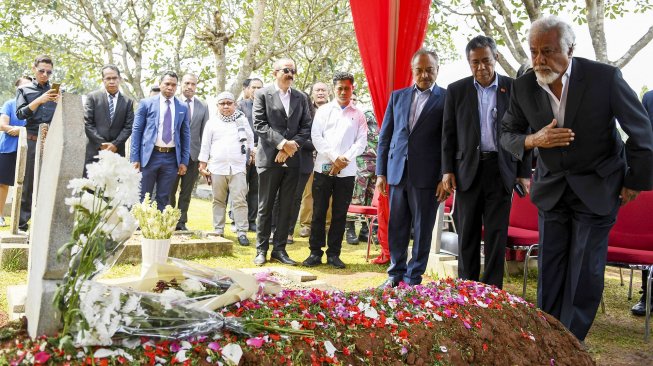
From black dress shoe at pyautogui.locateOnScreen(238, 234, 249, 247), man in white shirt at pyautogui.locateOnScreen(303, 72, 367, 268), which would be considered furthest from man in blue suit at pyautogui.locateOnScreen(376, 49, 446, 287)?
black dress shoe at pyautogui.locateOnScreen(238, 234, 249, 247)

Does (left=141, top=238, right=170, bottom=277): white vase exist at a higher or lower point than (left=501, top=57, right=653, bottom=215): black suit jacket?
lower

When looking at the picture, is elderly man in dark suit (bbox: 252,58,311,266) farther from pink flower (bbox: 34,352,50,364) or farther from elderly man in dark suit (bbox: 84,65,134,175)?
pink flower (bbox: 34,352,50,364)

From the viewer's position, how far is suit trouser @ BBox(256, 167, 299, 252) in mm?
6195

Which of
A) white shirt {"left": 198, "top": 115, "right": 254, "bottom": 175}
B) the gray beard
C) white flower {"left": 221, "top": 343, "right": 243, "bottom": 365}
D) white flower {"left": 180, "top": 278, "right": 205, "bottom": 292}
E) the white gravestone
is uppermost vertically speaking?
the gray beard

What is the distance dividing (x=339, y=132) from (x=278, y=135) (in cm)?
83

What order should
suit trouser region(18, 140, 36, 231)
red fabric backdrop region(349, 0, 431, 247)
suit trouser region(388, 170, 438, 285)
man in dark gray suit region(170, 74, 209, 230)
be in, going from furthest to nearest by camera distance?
man in dark gray suit region(170, 74, 209, 230), suit trouser region(18, 140, 36, 231), red fabric backdrop region(349, 0, 431, 247), suit trouser region(388, 170, 438, 285)

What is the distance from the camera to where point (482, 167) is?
173 inches

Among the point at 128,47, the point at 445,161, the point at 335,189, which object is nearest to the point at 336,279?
the point at 335,189

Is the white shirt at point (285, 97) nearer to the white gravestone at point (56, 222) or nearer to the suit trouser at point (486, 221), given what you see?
the suit trouser at point (486, 221)

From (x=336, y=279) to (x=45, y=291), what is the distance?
4.28m

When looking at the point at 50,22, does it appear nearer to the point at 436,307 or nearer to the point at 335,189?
the point at 335,189

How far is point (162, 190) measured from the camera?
7.15m

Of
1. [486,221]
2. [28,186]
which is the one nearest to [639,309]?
[486,221]

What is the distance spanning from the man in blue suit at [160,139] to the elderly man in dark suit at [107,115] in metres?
0.32
